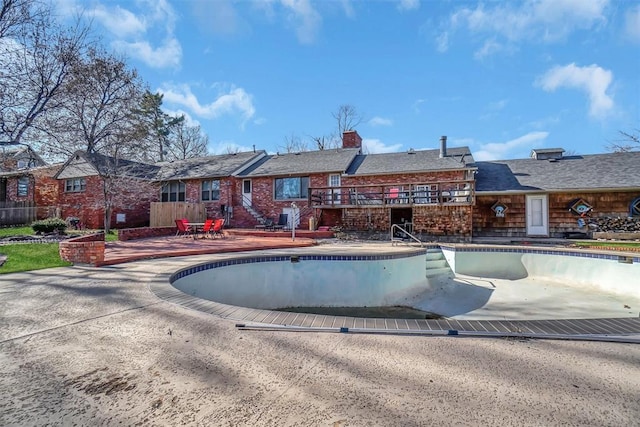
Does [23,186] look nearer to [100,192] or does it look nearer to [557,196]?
[100,192]

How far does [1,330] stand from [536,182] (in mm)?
19368

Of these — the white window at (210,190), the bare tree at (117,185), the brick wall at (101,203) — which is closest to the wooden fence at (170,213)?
the white window at (210,190)

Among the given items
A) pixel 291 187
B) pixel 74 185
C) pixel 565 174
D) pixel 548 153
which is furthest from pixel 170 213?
pixel 548 153

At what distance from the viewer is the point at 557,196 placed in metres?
15.0

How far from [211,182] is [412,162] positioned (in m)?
13.3

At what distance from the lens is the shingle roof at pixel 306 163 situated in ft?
59.7

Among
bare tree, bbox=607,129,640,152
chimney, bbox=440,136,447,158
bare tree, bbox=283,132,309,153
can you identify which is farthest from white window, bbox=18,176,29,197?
bare tree, bbox=607,129,640,152

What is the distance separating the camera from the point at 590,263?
8.67 metres

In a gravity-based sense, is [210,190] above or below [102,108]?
below

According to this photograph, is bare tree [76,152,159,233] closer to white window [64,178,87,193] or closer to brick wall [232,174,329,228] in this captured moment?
white window [64,178,87,193]

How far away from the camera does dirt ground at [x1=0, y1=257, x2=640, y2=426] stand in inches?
69.4

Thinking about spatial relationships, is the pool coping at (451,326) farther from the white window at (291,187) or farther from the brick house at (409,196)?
the white window at (291,187)

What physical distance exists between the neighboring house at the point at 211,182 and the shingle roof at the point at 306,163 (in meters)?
0.98

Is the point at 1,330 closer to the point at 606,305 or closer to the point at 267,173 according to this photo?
the point at 606,305
